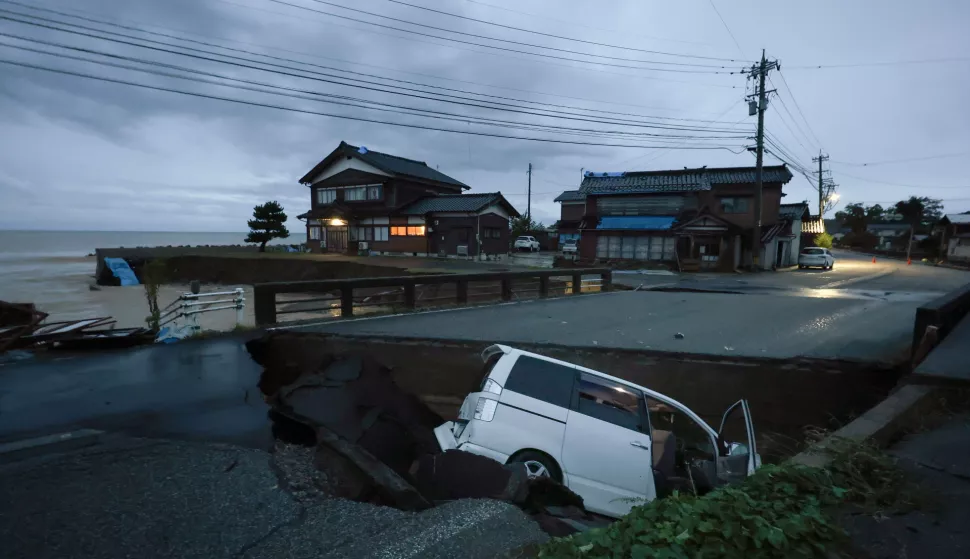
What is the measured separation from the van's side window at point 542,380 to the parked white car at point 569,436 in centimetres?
1

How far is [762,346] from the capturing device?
8219 millimetres

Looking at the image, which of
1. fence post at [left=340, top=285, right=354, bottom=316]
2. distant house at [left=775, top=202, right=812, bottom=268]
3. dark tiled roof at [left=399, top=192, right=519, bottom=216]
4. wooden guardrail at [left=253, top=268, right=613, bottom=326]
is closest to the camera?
wooden guardrail at [left=253, top=268, right=613, bottom=326]

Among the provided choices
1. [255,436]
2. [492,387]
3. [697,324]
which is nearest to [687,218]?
[697,324]

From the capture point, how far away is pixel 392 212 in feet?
129

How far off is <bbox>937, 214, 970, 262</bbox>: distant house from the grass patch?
60.1 m

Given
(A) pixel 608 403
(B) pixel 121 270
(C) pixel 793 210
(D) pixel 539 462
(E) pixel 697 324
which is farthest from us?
(C) pixel 793 210

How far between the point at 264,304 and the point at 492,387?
22.6ft

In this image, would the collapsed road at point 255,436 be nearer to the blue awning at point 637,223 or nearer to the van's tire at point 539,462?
the van's tire at point 539,462

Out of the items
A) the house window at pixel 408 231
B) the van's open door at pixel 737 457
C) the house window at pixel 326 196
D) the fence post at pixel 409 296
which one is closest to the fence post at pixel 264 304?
the fence post at pixel 409 296

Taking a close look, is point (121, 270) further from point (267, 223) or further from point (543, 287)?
point (543, 287)

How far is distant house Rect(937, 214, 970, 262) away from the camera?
46031mm

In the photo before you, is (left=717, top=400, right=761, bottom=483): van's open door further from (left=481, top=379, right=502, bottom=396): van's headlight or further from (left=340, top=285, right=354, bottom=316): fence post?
(left=340, top=285, right=354, bottom=316): fence post

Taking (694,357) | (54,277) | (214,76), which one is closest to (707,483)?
(694,357)

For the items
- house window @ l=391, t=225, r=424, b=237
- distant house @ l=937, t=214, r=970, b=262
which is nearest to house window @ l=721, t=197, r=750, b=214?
house window @ l=391, t=225, r=424, b=237
